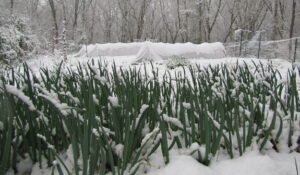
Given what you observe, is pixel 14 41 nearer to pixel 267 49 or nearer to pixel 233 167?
pixel 233 167

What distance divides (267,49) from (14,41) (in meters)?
11.8

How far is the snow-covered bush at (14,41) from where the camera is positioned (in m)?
9.36

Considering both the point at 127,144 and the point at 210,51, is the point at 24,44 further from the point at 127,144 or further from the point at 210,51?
the point at 127,144

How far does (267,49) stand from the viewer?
12992 millimetres

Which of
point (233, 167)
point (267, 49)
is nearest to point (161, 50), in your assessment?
point (267, 49)

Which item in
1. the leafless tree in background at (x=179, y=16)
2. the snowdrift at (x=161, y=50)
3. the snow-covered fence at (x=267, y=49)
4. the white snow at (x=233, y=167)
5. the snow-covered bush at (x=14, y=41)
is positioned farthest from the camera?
the leafless tree in background at (x=179, y=16)

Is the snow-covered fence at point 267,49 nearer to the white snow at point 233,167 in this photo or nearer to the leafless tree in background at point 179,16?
the leafless tree in background at point 179,16

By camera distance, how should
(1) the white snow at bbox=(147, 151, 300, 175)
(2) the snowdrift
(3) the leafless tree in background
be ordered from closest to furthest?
(1) the white snow at bbox=(147, 151, 300, 175) < (2) the snowdrift < (3) the leafless tree in background

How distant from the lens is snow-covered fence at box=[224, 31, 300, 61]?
10849mm

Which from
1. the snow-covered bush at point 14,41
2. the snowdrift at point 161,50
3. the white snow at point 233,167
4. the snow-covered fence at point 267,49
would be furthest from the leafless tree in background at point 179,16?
the white snow at point 233,167

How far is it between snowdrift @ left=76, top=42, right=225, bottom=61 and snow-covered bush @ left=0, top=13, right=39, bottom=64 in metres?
2.72

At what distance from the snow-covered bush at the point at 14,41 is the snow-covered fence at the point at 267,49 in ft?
34.8

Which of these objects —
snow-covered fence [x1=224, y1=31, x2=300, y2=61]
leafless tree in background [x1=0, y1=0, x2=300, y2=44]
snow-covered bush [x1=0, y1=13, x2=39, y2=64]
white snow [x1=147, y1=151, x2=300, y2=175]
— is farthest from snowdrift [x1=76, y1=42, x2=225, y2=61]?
white snow [x1=147, y1=151, x2=300, y2=175]

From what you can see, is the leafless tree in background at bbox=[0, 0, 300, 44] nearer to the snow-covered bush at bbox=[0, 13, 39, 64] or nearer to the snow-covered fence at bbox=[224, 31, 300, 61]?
the snow-covered bush at bbox=[0, 13, 39, 64]
